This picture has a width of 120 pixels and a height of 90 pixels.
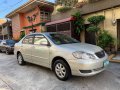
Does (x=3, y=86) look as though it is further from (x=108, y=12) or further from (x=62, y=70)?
(x=108, y=12)

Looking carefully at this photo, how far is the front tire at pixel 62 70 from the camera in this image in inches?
177

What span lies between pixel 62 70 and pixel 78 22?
24.8ft

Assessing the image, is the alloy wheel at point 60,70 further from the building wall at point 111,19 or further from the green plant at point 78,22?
the green plant at point 78,22

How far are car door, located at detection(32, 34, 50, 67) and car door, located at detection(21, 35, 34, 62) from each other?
32 cm

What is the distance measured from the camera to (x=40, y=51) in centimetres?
552

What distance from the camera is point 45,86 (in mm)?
4375

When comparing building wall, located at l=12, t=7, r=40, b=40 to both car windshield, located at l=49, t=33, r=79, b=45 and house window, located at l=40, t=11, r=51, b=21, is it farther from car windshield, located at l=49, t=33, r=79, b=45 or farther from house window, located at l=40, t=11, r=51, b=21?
car windshield, located at l=49, t=33, r=79, b=45

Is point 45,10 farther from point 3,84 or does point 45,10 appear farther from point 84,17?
point 3,84

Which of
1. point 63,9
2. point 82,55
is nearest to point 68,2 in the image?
point 63,9

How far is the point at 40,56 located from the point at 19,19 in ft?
54.3

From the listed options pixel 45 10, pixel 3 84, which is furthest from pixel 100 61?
pixel 45 10

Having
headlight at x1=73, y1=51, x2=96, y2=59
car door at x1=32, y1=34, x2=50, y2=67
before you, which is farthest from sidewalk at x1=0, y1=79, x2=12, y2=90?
headlight at x1=73, y1=51, x2=96, y2=59

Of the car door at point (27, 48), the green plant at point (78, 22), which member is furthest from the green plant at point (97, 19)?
the car door at point (27, 48)

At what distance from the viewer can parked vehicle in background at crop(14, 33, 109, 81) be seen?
4203 millimetres
